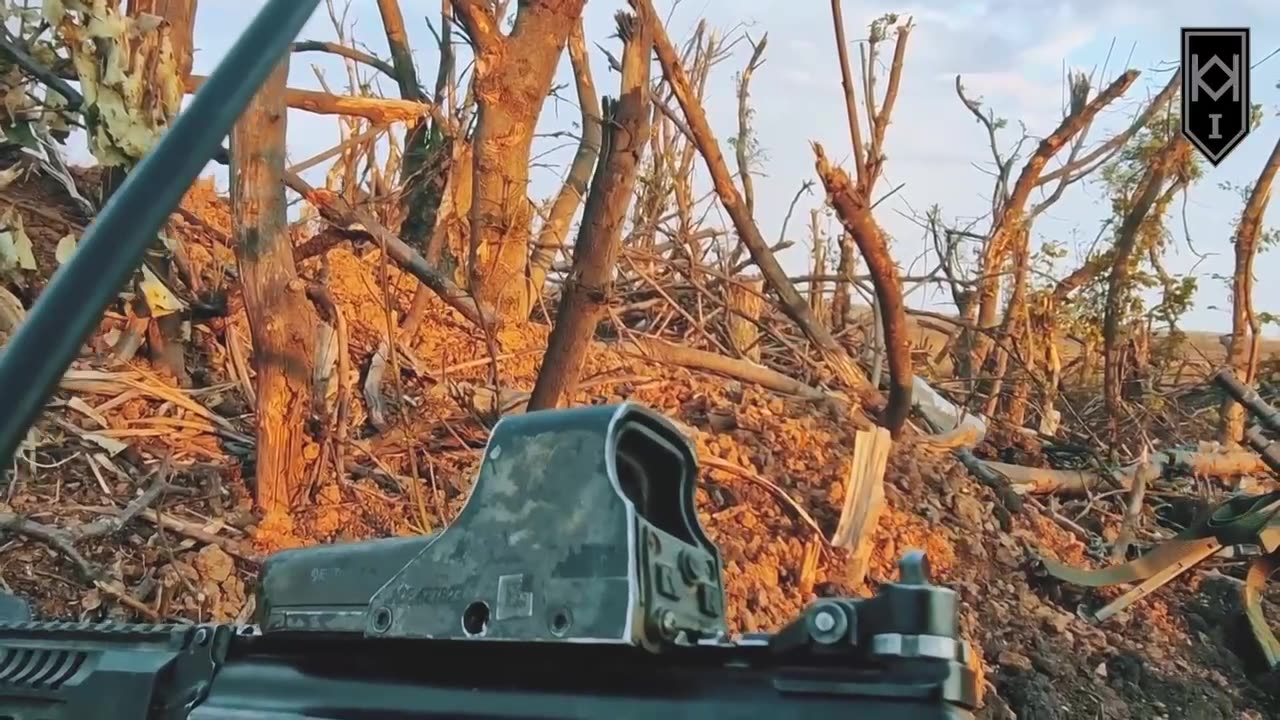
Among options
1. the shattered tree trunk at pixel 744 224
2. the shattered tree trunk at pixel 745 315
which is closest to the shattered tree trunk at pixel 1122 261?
the shattered tree trunk at pixel 744 224

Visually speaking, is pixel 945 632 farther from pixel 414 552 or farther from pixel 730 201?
pixel 730 201

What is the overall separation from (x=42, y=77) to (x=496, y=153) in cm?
140

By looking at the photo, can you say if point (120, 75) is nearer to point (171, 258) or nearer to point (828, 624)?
point (171, 258)

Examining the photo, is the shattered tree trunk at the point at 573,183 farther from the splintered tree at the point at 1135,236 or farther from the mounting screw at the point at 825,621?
the mounting screw at the point at 825,621

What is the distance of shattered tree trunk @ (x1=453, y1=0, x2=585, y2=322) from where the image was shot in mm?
3910

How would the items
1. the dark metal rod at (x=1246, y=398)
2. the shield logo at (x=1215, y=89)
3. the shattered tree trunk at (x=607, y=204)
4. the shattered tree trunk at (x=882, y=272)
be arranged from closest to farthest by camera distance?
the shattered tree trunk at (x=607, y=204), the shattered tree trunk at (x=882, y=272), the dark metal rod at (x=1246, y=398), the shield logo at (x=1215, y=89)

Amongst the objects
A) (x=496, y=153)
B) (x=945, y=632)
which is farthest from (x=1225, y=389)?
(x=945, y=632)

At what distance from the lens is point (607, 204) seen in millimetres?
2615

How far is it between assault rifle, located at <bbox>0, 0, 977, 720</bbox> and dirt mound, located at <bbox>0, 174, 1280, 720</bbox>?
1.80 metres

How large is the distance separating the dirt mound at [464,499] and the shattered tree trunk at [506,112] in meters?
0.27

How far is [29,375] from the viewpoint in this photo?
0.76m

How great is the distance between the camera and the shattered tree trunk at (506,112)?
391cm

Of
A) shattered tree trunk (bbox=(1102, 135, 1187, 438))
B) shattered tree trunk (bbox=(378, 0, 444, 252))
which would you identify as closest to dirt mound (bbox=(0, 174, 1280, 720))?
shattered tree trunk (bbox=(378, 0, 444, 252))

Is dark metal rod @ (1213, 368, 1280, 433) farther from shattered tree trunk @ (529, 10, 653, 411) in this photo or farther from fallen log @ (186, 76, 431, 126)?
fallen log @ (186, 76, 431, 126)
